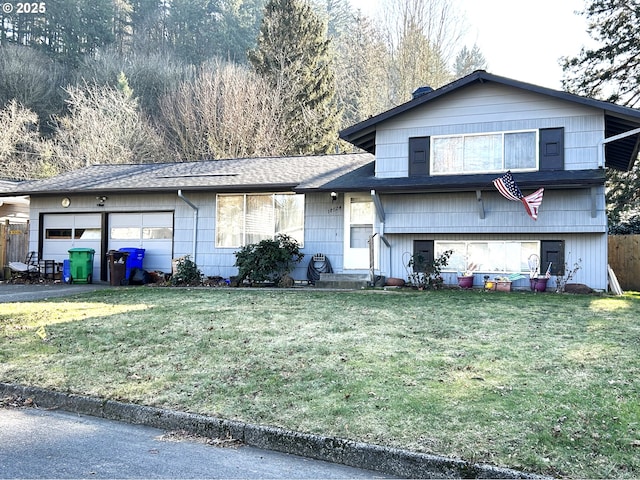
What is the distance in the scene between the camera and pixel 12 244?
18.4m

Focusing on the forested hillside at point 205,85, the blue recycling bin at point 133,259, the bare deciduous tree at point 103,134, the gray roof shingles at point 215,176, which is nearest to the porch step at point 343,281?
the gray roof shingles at point 215,176

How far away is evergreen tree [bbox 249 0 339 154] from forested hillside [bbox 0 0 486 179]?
0.06m

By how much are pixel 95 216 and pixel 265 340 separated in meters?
11.5

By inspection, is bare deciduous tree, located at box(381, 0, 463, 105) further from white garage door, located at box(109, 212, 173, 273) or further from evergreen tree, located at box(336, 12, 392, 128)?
white garage door, located at box(109, 212, 173, 273)

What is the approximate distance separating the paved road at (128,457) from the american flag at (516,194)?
8550mm

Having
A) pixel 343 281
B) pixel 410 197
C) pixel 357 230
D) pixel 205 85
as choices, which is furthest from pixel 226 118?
pixel 343 281

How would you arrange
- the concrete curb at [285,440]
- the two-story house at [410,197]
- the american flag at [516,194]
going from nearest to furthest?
the concrete curb at [285,440] → the american flag at [516,194] → the two-story house at [410,197]

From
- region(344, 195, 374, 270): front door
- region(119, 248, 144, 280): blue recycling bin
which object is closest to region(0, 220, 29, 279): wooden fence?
region(119, 248, 144, 280): blue recycling bin

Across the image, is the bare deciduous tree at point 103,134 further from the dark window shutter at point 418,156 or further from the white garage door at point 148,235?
the dark window shutter at point 418,156

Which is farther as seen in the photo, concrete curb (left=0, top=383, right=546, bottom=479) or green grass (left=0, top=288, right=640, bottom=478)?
green grass (left=0, top=288, right=640, bottom=478)

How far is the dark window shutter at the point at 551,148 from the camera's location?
39.0ft

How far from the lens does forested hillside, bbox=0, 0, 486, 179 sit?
27.7m

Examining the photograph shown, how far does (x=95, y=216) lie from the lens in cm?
1622

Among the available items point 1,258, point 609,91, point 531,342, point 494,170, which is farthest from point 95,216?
point 609,91
